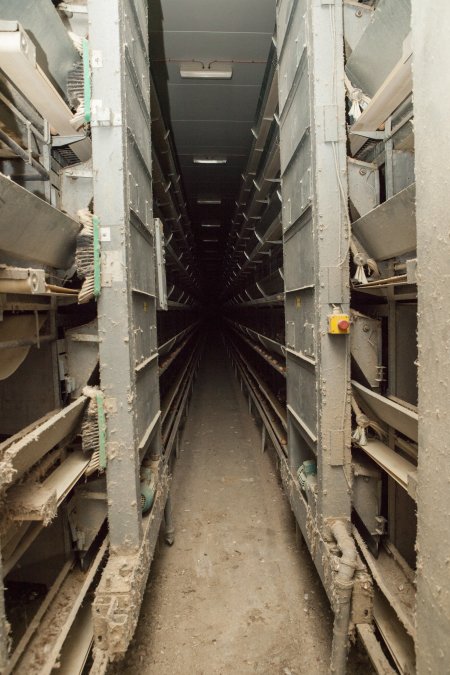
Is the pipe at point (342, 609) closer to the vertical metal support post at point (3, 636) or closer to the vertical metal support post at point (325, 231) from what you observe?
the vertical metal support post at point (325, 231)

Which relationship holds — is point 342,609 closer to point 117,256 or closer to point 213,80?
point 117,256

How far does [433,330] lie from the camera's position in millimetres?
1113

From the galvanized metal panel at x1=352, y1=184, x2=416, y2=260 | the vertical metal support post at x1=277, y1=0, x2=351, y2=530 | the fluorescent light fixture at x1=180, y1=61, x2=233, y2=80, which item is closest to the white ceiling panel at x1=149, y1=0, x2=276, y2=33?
the fluorescent light fixture at x1=180, y1=61, x2=233, y2=80

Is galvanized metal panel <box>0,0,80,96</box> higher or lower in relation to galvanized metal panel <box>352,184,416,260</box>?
higher

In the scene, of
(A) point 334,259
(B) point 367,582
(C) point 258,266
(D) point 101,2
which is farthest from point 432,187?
(C) point 258,266

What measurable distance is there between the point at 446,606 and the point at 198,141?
682cm

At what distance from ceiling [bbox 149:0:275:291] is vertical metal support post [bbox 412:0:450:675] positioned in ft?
12.2

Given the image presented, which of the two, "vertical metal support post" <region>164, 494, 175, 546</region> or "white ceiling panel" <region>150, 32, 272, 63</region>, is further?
"white ceiling panel" <region>150, 32, 272, 63</region>

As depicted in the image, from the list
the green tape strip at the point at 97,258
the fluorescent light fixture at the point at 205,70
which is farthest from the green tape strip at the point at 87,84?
the fluorescent light fixture at the point at 205,70

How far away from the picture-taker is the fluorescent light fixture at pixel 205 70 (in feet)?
15.3

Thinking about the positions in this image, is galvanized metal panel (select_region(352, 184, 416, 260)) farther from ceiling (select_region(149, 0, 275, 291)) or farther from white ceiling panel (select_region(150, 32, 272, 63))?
white ceiling panel (select_region(150, 32, 272, 63))

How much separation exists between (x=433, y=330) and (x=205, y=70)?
16.3 feet

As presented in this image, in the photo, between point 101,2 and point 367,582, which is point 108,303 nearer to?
point 101,2

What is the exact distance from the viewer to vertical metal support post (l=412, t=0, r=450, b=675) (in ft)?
3.42
